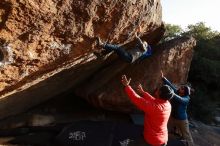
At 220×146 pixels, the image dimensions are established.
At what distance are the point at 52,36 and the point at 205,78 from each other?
1092 cm

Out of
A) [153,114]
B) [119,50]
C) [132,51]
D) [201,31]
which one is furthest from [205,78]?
[153,114]

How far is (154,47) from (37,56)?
551 centimetres

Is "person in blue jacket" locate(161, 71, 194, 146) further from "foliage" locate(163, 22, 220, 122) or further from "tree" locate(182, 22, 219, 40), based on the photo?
"tree" locate(182, 22, 219, 40)

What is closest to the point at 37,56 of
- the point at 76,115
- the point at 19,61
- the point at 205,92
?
Answer: the point at 19,61

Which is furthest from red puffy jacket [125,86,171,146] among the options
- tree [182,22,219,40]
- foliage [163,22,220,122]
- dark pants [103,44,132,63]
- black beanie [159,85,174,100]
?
tree [182,22,219,40]

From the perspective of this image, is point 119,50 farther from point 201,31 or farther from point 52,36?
point 201,31

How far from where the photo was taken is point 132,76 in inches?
429

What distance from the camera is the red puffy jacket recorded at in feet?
21.7

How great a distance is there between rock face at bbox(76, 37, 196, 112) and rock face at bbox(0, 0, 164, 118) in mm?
1180

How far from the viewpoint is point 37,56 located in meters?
6.94

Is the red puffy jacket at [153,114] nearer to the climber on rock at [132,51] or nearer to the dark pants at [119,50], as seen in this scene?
the dark pants at [119,50]

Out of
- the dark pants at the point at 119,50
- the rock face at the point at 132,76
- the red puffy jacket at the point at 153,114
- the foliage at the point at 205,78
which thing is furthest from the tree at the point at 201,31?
the red puffy jacket at the point at 153,114

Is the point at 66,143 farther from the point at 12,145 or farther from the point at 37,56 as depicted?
the point at 37,56

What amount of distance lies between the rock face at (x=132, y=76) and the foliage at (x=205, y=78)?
415 cm
